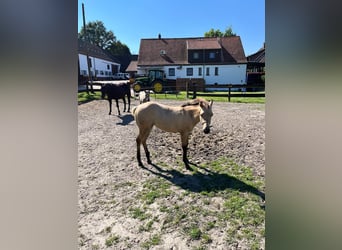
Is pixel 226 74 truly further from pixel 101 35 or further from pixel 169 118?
pixel 101 35

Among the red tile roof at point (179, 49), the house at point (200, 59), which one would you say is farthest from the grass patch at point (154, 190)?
the red tile roof at point (179, 49)

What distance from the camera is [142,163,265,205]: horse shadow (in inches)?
140

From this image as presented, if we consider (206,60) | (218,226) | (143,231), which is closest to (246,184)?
(218,226)

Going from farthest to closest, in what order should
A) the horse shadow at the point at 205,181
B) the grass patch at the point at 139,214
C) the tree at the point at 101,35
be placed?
1. the tree at the point at 101,35
2. the horse shadow at the point at 205,181
3. the grass patch at the point at 139,214

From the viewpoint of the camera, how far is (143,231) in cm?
261

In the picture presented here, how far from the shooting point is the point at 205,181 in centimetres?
387

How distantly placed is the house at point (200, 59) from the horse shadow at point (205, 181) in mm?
23590

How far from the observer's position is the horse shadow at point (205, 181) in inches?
140

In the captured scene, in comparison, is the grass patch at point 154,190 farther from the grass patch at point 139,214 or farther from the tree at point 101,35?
the tree at point 101,35

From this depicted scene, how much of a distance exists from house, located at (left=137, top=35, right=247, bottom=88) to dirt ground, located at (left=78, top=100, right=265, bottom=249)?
2036 cm
